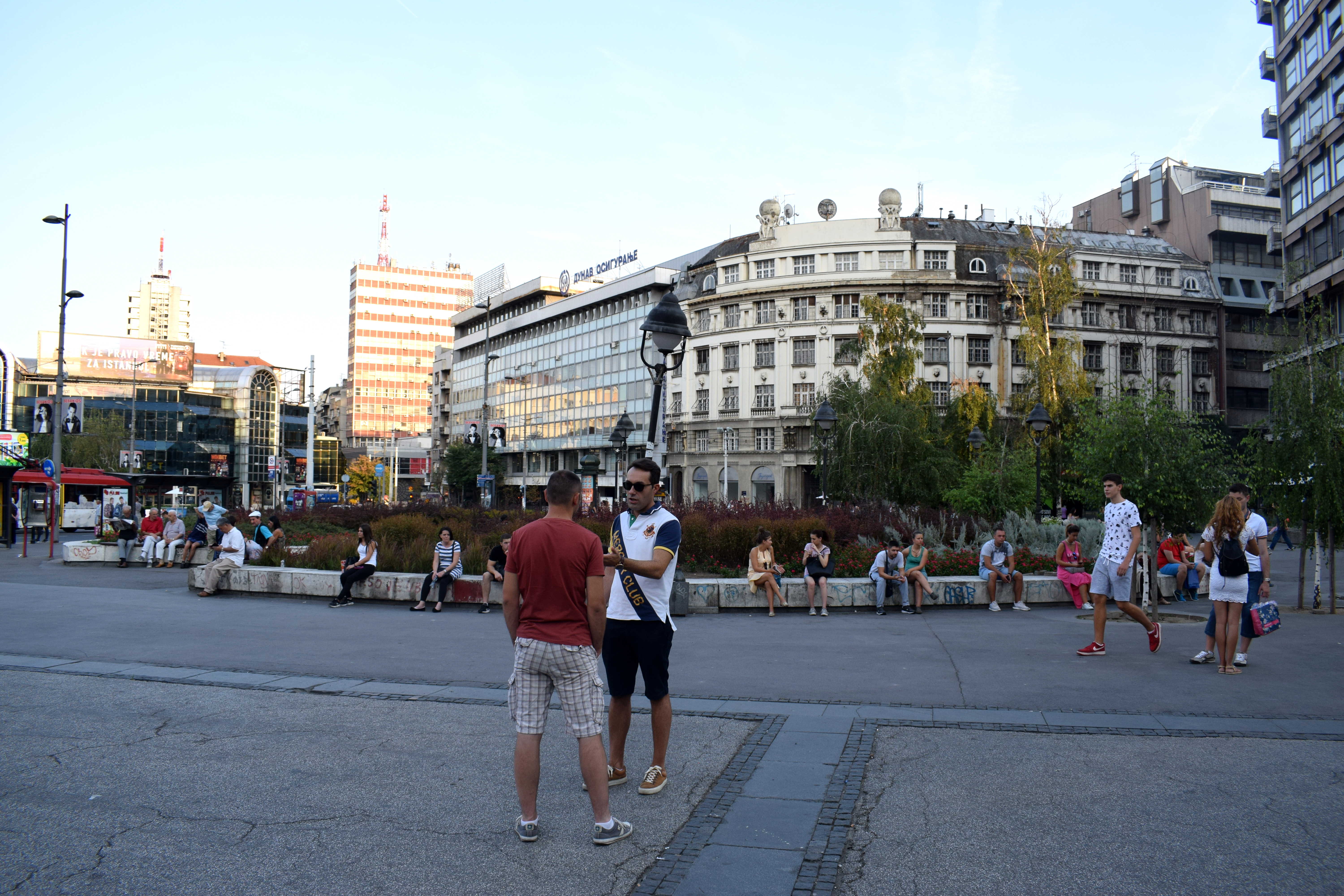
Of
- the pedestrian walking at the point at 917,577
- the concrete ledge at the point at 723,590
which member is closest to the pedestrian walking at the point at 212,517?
the concrete ledge at the point at 723,590

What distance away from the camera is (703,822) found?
4719 millimetres

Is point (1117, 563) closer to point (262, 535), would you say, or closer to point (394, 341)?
point (262, 535)

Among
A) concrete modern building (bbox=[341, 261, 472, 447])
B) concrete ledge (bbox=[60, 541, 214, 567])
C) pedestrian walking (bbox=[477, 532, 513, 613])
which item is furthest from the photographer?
concrete modern building (bbox=[341, 261, 472, 447])

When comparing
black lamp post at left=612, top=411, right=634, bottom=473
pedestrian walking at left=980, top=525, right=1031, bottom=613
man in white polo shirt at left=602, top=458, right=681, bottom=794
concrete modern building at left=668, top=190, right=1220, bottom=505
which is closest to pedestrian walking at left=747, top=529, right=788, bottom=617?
pedestrian walking at left=980, top=525, right=1031, bottom=613

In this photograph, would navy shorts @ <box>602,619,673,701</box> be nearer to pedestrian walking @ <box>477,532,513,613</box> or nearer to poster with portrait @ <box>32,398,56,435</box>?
pedestrian walking @ <box>477,532,513,613</box>

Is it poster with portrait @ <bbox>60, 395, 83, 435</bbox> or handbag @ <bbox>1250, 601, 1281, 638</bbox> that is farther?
poster with portrait @ <bbox>60, 395, 83, 435</bbox>

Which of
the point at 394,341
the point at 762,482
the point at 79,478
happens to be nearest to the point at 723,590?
the point at 79,478

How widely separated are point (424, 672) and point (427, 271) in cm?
14138

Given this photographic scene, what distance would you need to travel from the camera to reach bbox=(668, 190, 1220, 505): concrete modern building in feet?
202

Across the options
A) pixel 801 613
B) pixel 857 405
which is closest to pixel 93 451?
pixel 857 405

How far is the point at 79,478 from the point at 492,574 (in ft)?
117

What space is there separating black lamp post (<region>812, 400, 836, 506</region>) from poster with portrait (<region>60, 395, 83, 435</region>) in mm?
21902

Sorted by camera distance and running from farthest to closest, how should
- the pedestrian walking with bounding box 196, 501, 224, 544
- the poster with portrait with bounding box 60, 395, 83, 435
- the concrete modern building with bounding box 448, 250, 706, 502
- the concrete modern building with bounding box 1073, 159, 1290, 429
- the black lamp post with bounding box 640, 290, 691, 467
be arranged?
1. the concrete modern building with bounding box 448, 250, 706, 502
2. the concrete modern building with bounding box 1073, 159, 1290, 429
3. the poster with portrait with bounding box 60, 395, 83, 435
4. the pedestrian walking with bounding box 196, 501, 224, 544
5. the black lamp post with bounding box 640, 290, 691, 467

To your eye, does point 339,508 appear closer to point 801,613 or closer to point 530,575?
point 801,613
